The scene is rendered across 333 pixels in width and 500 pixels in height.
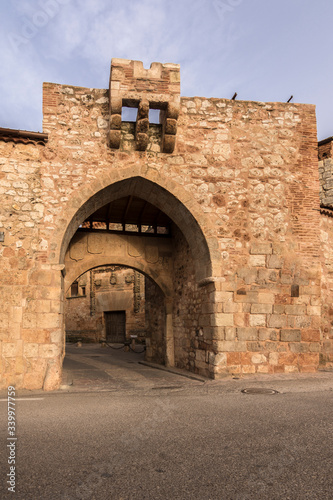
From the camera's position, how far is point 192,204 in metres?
7.23

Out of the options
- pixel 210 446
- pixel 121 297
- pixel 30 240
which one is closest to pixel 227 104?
pixel 30 240

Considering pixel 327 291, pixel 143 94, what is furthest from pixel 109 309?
pixel 143 94

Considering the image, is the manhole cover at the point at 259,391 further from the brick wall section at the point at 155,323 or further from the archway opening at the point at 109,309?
the archway opening at the point at 109,309

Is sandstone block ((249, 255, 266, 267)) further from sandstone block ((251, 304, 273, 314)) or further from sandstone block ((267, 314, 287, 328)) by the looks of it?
sandstone block ((267, 314, 287, 328))

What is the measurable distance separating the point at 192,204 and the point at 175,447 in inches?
191

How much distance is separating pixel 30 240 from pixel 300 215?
4765 millimetres

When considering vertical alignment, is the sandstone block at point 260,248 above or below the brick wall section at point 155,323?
above

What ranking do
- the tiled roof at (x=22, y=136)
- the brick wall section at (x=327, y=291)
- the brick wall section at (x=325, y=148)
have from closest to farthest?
the tiled roof at (x=22, y=136) → the brick wall section at (x=327, y=291) → the brick wall section at (x=325, y=148)

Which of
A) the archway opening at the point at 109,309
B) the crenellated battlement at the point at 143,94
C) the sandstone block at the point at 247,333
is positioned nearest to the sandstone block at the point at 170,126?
the crenellated battlement at the point at 143,94

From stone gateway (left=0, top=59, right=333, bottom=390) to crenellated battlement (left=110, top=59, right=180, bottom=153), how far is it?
0.02 meters

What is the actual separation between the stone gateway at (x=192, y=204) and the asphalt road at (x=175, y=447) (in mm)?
1737

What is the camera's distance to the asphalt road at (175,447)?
7.30 ft

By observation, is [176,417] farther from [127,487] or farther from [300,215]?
[300,215]

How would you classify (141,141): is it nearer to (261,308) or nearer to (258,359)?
(261,308)
